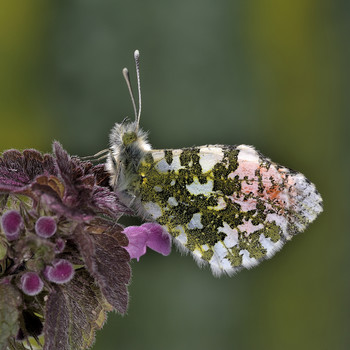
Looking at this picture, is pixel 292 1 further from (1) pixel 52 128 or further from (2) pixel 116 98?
(1) pixel 52 128

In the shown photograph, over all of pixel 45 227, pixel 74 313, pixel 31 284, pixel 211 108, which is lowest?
pixel 211 108

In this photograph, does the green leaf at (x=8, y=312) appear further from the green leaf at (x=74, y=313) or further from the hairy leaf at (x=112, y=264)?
the hairy leaf at (x=112, y=264)

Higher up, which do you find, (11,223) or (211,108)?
(11,223)

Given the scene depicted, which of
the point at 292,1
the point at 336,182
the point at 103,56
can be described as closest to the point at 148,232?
the point at 103,56

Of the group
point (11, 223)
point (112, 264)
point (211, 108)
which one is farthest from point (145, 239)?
point (211, 108)

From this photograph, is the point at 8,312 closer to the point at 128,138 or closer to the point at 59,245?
the point at 59,245

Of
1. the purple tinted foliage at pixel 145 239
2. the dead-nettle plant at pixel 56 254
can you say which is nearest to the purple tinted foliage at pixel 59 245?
the dead-nettle plant at pixel 56 254

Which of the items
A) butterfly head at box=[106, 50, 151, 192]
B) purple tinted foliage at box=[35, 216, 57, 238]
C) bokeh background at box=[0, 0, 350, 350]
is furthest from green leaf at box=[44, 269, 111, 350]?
bokeh background at box=[0, 0, 350, 350]
